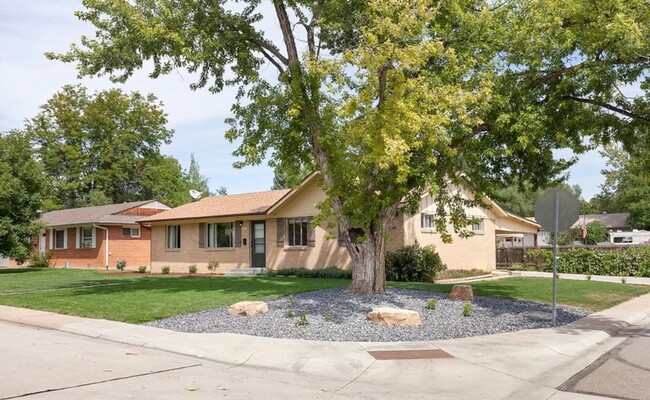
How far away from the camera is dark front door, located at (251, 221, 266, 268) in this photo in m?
27.5

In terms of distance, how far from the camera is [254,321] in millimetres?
11414

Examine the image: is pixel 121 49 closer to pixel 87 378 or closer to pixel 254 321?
pixel 254 321

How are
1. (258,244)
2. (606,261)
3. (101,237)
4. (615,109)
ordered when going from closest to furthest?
(615,109) → (258,244) → (606,261) → (101,237)

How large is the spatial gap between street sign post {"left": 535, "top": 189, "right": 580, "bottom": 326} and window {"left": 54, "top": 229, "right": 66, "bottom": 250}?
110 feet

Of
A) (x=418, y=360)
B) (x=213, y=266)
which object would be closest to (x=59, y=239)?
(x=213, y=266)

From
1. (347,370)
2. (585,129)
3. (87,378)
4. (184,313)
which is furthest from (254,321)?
(585,129)

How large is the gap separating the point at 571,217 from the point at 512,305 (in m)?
3.49

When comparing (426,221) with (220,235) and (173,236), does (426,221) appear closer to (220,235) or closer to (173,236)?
(220,235)

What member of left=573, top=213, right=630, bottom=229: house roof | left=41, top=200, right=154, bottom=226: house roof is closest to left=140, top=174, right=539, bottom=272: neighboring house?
left=41, top=200, right=154, bottom=226: house roof

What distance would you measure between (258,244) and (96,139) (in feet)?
112

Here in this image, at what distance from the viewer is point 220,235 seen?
96.5 feet

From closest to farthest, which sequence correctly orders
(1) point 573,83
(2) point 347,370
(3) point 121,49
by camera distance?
1. (2) point 347,370
2. (1) point 573,83
3. (3) point 121,49

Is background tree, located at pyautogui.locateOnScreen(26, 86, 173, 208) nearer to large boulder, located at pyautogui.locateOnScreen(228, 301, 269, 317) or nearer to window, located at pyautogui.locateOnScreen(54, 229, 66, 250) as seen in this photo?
window, located at pyautogui.locateOnScreen(54, 229, 66, 250)

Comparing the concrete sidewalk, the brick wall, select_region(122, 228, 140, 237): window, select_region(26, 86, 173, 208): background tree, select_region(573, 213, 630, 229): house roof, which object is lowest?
the concrete sidewalk
